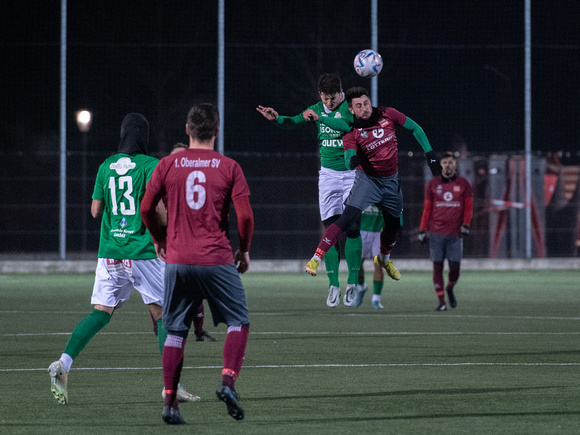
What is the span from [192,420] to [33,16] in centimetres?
2348

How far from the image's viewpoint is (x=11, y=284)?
22688 millimetres

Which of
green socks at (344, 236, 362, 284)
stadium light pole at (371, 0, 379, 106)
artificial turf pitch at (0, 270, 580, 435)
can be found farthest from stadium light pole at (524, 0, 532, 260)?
green socks at (344, 236, 362, 284)

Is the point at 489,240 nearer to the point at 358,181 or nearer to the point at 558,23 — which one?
the point at 558,23

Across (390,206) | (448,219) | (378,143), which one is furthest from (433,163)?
(448,219)

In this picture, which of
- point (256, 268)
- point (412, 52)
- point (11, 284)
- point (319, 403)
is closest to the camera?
point (319, 403)

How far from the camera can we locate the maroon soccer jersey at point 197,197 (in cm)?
673

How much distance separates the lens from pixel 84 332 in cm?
821

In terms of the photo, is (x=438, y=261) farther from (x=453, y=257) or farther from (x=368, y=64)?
(x=368, y=64)

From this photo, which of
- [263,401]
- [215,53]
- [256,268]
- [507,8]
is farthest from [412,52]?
[263,401]

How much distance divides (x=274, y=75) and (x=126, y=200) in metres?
21.6

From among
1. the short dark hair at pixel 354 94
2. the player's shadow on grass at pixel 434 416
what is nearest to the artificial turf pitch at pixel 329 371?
the player's shadow on grass at pixel 434 416

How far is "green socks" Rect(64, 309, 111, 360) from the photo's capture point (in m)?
8.15

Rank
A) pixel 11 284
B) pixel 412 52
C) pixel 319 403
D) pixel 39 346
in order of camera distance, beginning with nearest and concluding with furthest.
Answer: pixel 319 403, pixel 39 346, pixel 11 284, pixel 412 52

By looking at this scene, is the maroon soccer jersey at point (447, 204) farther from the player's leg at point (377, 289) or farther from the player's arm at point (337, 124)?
the player's arm at point (337, 124)
